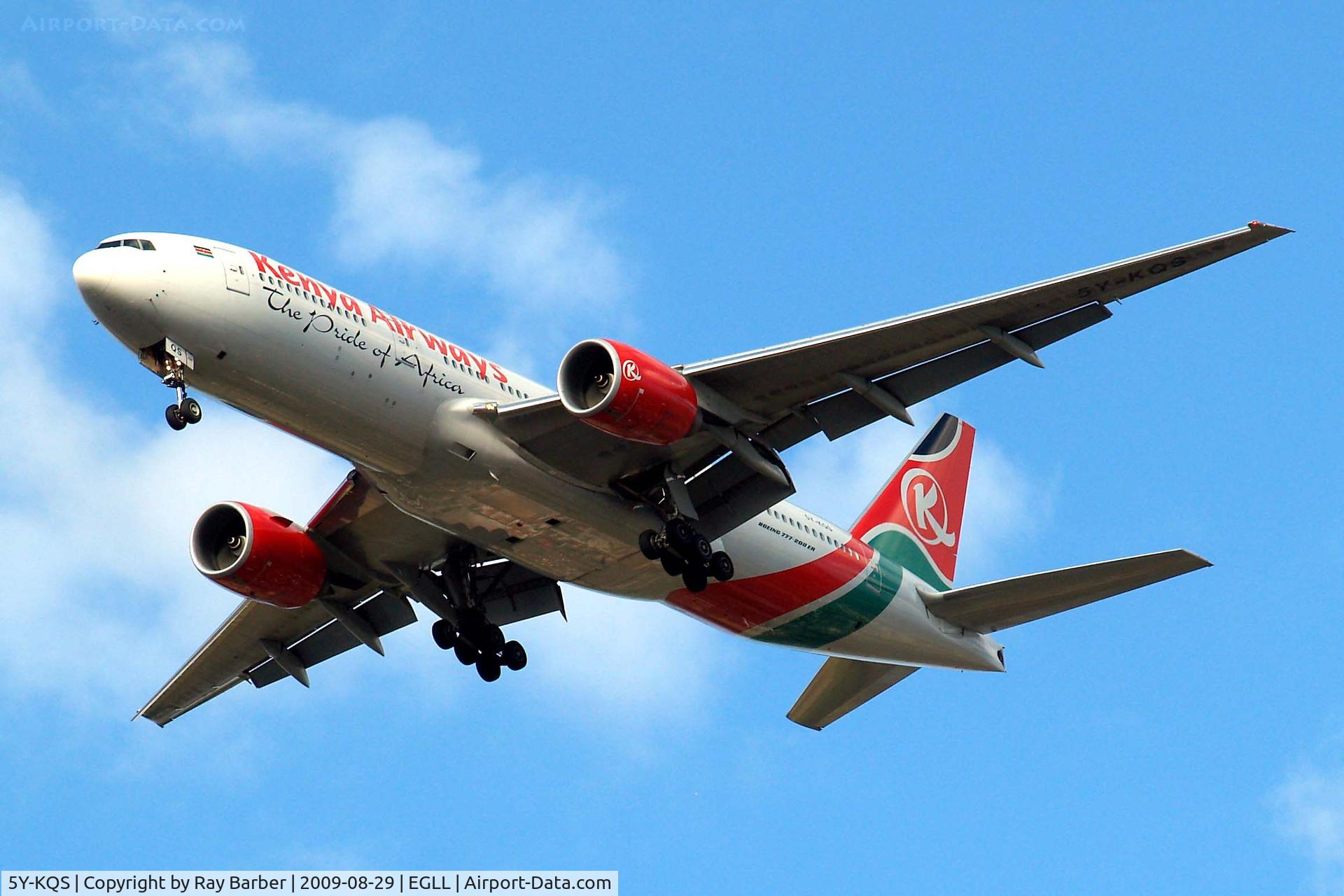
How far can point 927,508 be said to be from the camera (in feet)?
121

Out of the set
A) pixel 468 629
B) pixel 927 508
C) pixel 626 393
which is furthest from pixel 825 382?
pixel 927 508

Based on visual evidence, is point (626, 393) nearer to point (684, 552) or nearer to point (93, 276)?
point (684, 552)

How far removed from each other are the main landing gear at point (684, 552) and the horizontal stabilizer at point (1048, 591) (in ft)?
20.0

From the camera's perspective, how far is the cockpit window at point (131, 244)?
2522 centimetres

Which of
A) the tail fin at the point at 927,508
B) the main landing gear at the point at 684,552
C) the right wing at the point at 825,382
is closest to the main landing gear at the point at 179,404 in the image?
the right wing at the point at 825,382

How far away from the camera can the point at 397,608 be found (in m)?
34.0

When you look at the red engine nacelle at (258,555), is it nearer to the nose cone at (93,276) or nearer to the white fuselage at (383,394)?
the white fuselage at (383,394)

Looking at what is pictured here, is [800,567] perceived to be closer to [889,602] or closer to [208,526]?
[889,602]

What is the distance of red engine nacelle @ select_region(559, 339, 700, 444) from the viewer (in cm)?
Result: 2602

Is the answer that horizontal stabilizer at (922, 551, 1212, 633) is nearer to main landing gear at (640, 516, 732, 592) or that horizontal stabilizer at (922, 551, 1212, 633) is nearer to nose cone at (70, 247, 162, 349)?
main landing gear at (640, 516, 732, 592)

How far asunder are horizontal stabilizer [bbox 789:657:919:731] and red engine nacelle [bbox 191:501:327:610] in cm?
1057

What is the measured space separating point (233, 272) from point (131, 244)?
1536mm

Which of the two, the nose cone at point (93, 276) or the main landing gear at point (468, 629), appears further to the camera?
the main landing gear at point (468, 629)

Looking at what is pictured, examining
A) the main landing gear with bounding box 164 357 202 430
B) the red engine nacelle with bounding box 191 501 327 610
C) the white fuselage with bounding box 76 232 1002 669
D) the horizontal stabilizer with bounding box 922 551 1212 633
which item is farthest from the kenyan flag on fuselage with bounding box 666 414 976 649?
the main landing gear with bounding box 164 357 202 430
